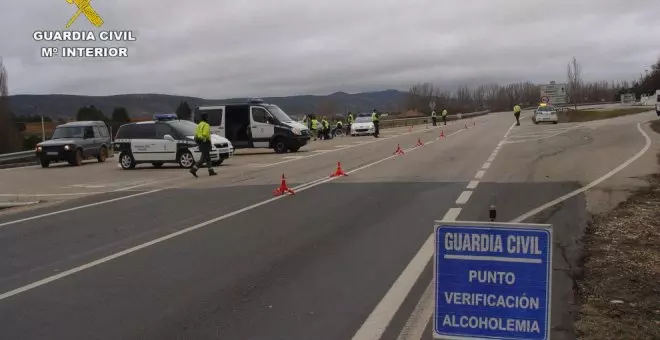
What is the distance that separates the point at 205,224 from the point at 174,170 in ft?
41.9

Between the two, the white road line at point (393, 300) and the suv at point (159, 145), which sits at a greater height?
the suv at point (159, 145)

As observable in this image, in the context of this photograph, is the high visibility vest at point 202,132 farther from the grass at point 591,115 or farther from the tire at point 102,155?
the grass at point 591,115

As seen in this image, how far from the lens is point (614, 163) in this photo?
17969 millimetres

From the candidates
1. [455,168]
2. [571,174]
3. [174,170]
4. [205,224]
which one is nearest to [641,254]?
[205,224]

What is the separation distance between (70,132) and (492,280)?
90.0ft

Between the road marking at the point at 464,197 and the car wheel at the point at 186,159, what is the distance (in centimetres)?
1256

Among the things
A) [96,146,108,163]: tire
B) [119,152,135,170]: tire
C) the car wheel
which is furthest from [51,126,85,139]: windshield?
the car wheel

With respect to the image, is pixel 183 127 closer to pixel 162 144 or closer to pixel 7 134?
pixel 162 144

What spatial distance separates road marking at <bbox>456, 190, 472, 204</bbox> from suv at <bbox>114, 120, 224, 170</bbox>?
11.8 metres

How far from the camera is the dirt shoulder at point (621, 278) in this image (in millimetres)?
5121

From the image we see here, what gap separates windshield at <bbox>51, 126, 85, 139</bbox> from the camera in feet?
92.5

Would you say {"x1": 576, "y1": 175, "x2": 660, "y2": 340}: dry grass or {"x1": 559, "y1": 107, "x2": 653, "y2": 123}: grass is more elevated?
{"x1": 559, "y1": 107, "x2": 653, "y2": 123}: grass

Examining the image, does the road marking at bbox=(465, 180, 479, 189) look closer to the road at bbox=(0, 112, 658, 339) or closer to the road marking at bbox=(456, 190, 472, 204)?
the road at bbox=(0, 112, 658, 339)

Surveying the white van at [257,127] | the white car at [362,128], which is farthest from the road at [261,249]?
the white car at [362,128]
